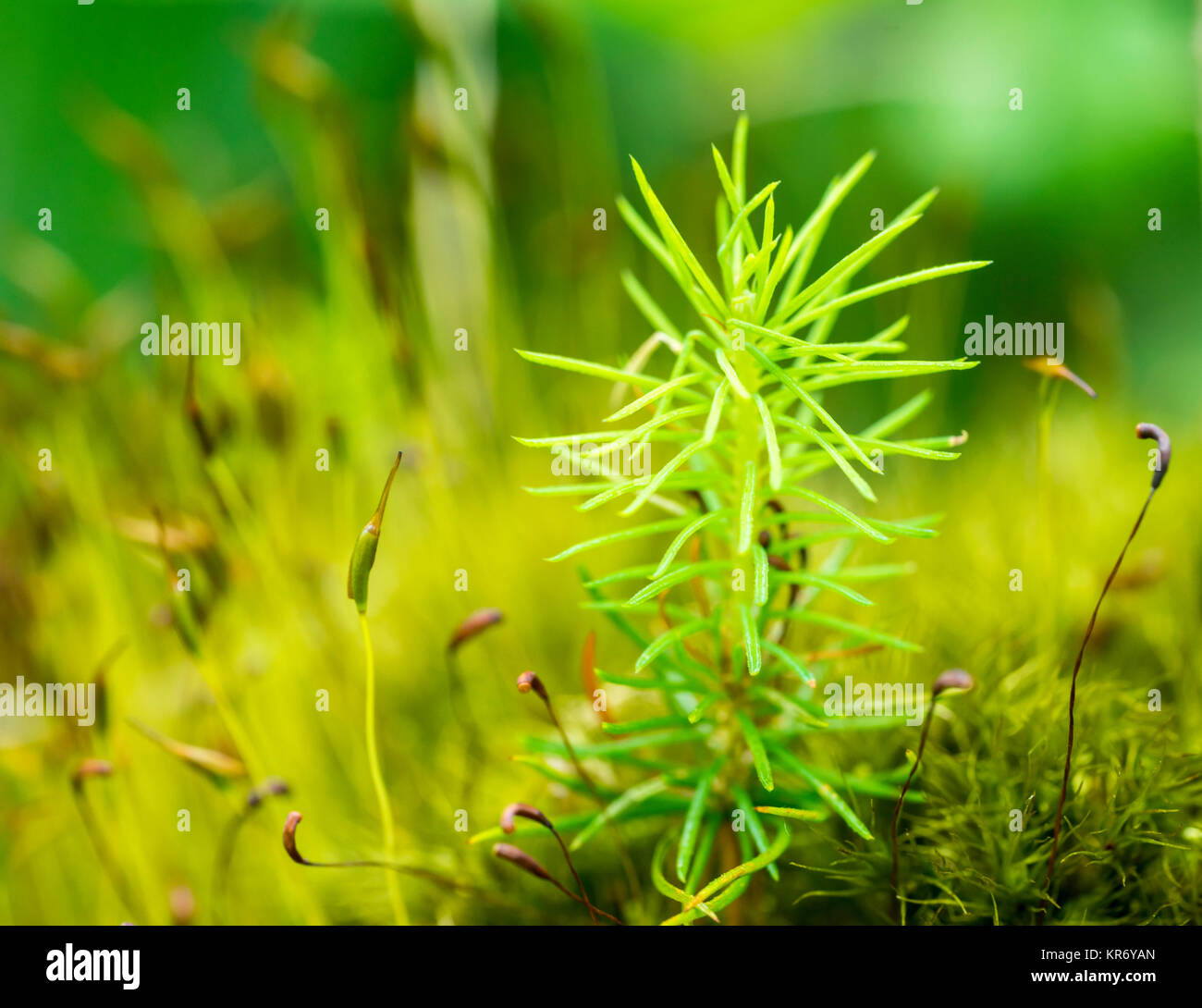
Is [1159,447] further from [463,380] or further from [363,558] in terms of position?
[463,380]

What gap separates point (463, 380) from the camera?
2.27 ft

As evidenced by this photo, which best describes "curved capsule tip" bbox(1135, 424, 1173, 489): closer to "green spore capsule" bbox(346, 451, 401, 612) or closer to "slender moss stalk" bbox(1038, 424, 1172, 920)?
"slender moss stalk" bbox(1038, 424, 1172, 920)

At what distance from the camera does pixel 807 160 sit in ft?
3.05

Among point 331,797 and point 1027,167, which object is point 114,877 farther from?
point 1027,167

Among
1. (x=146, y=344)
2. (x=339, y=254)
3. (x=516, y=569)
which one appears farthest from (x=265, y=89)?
(x=516, y=569)

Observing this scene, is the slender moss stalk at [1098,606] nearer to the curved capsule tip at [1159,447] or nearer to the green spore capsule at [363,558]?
the curved capsule tip at [1159,447]

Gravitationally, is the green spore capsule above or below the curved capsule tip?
below

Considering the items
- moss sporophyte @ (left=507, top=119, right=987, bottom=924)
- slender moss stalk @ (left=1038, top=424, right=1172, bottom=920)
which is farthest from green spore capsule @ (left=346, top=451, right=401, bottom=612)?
slender moss stalk @ (left=1038, top=424, right=1172, bottom=920)

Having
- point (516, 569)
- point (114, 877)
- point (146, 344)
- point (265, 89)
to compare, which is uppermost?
point (265, 89)

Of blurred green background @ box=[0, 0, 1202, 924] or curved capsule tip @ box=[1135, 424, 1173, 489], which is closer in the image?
curved capsule tip @ box=[1135, 424, 1173, 489]

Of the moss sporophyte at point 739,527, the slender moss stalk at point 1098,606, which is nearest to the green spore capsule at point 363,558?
the moss sporophyte at point 739,527

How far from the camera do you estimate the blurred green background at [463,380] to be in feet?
1.47

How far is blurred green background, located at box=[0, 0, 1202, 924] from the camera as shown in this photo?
45cm
